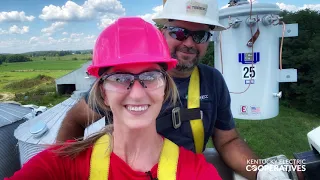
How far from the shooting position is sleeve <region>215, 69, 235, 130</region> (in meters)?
2.38

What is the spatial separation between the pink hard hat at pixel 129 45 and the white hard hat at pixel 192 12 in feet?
3.08

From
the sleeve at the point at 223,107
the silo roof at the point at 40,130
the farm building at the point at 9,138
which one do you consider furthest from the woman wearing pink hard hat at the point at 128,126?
the farm building at the point at 9,138

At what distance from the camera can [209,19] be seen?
2367 mm

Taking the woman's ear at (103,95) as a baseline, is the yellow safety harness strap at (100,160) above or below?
below

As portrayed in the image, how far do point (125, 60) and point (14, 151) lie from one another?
3044mm

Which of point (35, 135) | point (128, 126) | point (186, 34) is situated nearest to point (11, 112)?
point (35, 135)

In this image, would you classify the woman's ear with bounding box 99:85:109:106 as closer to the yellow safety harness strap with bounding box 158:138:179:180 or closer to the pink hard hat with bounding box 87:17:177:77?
the pink hard hat with bounding box 87:17:177:77

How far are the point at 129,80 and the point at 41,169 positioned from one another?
22.6 inches

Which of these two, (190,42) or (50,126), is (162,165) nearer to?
(190,42)

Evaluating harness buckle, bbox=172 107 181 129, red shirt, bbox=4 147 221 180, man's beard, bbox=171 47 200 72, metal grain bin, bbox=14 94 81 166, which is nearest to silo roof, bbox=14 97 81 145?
metal grain bin, bbox=14 94 81 166

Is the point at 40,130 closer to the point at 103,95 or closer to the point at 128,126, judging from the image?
the point at 103,95

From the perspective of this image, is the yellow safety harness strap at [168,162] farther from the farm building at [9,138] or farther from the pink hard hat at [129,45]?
the farm building at [9,138]

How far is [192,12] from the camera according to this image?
7.59 feet

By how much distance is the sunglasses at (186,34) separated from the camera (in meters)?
2.27
